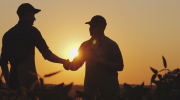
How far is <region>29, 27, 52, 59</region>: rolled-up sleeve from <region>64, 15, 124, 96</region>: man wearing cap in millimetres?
746

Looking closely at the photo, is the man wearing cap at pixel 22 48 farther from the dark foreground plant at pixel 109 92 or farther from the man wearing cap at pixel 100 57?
the dark foreground plant at pixel 109 92

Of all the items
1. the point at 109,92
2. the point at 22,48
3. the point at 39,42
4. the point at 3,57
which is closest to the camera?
the point at 109,92

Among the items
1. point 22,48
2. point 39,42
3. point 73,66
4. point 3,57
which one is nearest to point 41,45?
point 39,42

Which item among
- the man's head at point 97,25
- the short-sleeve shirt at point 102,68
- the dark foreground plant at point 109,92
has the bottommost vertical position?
the dark foreground plant at point 109,92

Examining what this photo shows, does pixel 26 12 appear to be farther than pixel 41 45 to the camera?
Yes

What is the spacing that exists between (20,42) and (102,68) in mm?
1665

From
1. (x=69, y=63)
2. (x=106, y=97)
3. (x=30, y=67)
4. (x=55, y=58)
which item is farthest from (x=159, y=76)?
(x=69, y=63)

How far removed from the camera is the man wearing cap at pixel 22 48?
389 centimetres

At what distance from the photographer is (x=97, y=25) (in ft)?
15.7

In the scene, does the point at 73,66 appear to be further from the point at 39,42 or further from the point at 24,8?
the point at 24,8

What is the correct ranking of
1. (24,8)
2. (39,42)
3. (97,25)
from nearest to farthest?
(39,42) → (24,8) → (97,25)

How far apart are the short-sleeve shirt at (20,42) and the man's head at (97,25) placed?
3.63ft

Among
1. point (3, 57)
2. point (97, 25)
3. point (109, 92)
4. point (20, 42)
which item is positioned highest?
point (97, 25)

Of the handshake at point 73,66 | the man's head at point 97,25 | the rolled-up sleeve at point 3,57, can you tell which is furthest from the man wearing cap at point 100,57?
the rolled-up sleeve at point 3,57
